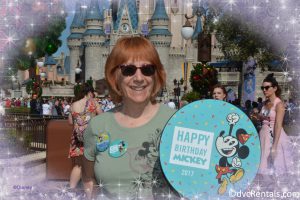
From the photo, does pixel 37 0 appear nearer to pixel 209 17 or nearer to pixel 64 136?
pixel 64 136

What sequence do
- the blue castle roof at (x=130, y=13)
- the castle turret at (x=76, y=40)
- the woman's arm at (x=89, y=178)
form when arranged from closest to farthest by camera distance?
1. the woman's arm at (x=89, y=178)
2. the blue castle roof at (x=130, y=13)
3. the castle turret at (x=76, y=40)

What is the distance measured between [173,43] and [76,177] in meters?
72.7

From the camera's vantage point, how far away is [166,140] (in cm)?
192

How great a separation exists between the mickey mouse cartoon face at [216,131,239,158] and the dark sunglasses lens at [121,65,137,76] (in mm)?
522

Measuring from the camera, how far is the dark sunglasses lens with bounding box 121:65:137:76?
2.01m

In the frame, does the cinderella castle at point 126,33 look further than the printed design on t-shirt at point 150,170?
Yes

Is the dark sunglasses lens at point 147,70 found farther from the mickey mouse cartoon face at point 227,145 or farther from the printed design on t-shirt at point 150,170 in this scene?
the mickey mouse cartoon face at point 227,145

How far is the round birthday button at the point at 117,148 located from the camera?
1.98 metres

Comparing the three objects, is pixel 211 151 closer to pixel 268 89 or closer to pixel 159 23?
pixel 268 89

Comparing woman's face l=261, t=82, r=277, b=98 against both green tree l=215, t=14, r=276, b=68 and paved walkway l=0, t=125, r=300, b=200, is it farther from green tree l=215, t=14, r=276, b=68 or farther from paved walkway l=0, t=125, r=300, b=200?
green tree l=215, t=14, r=276, b=68

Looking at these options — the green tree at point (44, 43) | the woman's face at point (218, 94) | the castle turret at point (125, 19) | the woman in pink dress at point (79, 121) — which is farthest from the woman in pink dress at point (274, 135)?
the castle turret at point (125, 19)

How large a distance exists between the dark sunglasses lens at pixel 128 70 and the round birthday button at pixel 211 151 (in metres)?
0.30

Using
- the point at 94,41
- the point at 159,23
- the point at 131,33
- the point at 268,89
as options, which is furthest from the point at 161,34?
the point at 268,89

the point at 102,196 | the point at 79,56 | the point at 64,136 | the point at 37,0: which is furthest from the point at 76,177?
the point at 79,56
